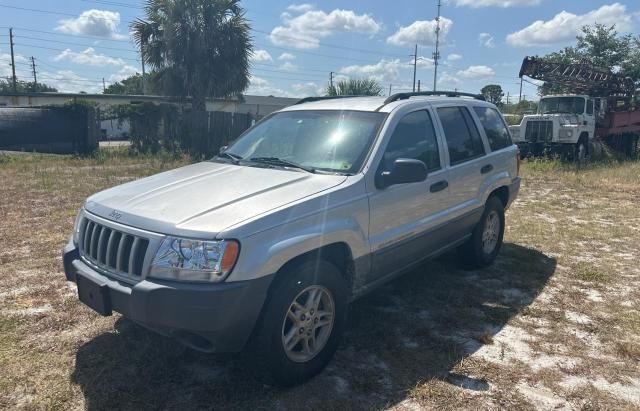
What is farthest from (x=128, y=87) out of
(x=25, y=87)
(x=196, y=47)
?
(x=196, y=47)

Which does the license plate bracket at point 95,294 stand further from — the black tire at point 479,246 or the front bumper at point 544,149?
the front bumper at point 544,149

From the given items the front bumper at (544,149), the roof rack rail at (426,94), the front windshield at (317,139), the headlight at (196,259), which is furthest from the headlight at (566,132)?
the headlight at (196,259)

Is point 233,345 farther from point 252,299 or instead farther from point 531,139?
point 531,139

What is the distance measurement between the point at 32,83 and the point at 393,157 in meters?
69.7

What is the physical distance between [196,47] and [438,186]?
1550cm

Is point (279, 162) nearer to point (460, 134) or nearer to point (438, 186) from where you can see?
point (438, 186)

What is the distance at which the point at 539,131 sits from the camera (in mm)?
16250

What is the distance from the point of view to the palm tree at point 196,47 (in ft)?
57.5

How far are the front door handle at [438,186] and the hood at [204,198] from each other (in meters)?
1.08

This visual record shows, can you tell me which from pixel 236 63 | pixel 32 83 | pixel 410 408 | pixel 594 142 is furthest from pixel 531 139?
pixel 32 83

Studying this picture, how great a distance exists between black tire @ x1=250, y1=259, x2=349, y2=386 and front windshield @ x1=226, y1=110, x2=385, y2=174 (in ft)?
2.64

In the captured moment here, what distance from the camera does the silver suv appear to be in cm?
266

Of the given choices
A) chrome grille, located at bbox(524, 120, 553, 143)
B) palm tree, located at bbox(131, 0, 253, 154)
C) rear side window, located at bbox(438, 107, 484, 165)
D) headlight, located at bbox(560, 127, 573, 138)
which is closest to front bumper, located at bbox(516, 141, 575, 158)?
chrome grille, located at bbox(524, 120, 553, 143)

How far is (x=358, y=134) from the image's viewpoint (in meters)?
3.77
